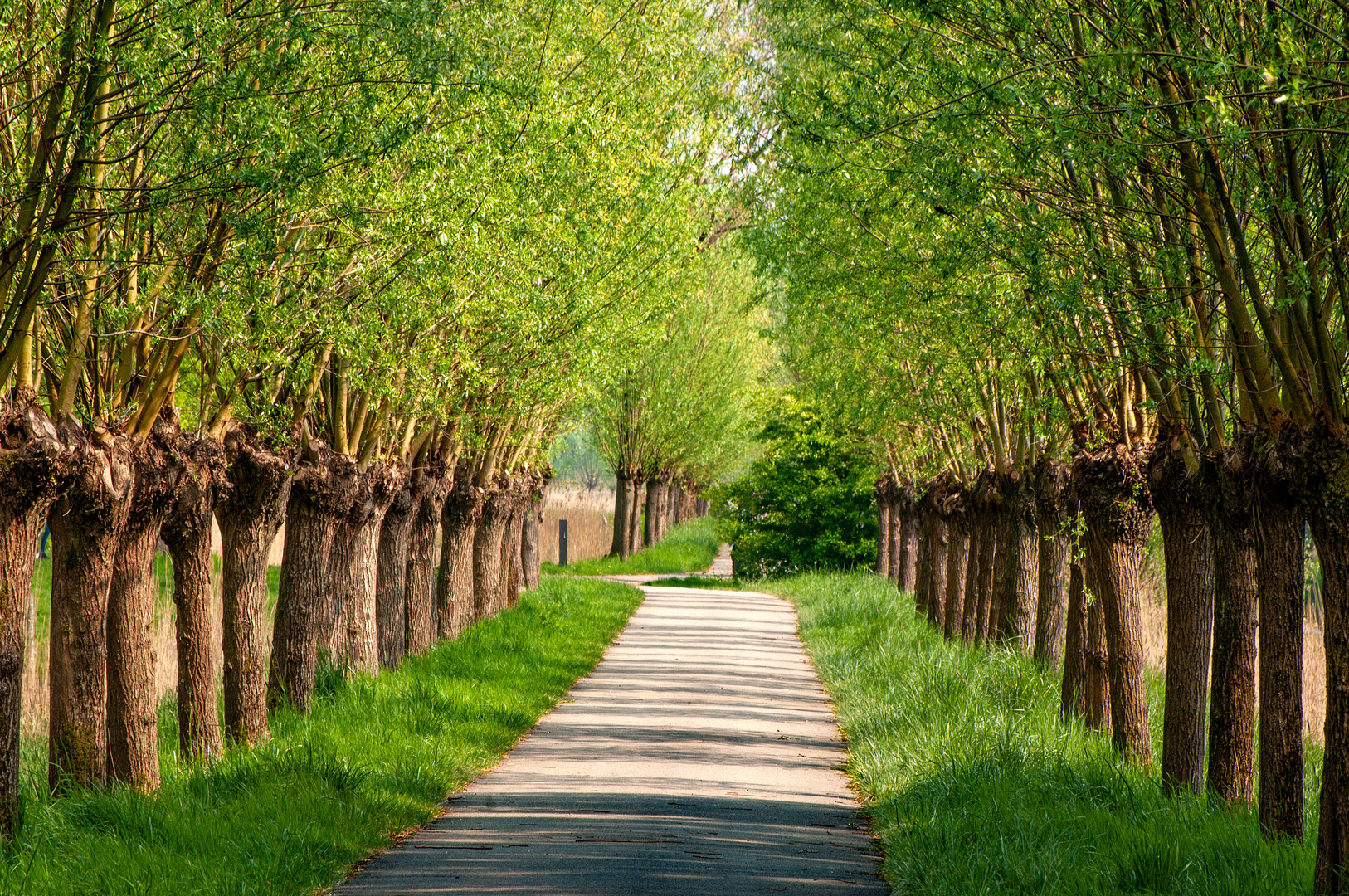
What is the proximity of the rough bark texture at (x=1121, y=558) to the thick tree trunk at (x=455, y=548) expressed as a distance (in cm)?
955

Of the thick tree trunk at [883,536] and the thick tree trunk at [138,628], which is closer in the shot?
the thick tree trunk at [138,628]

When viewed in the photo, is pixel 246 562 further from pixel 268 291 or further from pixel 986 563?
pixel 986 563

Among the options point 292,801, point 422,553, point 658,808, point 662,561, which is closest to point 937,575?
point 422,553

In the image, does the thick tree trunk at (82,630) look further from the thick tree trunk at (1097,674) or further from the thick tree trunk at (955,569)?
the thick tree trunk at (955,569)

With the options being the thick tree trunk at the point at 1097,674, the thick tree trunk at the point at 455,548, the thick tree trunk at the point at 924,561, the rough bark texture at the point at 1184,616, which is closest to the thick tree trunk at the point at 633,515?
the thick tree trunk at the point at 924,561

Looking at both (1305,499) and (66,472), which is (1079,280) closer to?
(1305,499)

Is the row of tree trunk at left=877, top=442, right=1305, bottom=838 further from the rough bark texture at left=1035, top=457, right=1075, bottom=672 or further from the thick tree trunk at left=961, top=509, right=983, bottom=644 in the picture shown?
the thick tree trunk at left=961, top=509, right=983, bottom=644

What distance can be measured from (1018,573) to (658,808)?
844 cm

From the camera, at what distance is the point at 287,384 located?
12047mm

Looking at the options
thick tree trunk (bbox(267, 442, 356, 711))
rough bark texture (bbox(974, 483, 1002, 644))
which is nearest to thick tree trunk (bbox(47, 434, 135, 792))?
thick tree trunk (bbox(267, 442, 356, 711))

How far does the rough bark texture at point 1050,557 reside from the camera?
14.2m

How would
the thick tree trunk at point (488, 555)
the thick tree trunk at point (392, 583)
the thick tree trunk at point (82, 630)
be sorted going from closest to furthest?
the thick tree trunk at point (82, 630), the thick tree trunk at point (392, 583), the thick tree trunk at point (488, 555)

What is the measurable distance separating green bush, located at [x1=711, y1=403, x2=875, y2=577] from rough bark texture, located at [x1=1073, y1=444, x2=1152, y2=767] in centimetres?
2377

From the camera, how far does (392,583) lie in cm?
1636
